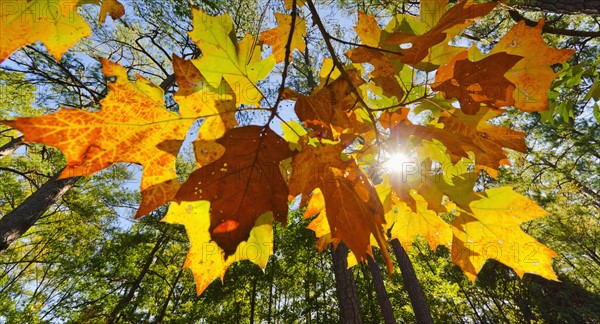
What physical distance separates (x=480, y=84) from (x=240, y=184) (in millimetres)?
589

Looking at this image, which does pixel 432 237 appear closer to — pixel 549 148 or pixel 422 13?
pixel 422 13

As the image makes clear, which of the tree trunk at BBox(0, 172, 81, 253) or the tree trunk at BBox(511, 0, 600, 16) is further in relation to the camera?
the tree trunk at BBox(0, 172, 81, 253)

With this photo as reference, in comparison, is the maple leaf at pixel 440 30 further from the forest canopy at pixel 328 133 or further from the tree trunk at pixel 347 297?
the tree trunk at pixel 347 297

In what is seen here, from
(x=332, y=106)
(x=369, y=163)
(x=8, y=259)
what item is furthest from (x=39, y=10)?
(x=8, y=259)

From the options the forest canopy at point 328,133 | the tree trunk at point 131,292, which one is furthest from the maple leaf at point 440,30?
the tree trunk at point 131,292

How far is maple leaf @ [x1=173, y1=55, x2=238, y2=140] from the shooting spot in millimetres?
611

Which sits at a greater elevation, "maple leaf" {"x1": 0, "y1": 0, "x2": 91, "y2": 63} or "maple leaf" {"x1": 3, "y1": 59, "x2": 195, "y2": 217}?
"maple leaf" {"x1": 0, "y1": 0, "x2": 91, "y2": 63}

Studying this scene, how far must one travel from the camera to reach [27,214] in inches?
180

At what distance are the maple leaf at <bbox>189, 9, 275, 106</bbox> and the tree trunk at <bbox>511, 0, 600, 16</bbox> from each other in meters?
2.96

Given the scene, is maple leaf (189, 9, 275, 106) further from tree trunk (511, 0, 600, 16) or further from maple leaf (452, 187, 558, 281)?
tree trunk (511, 0, 600, 16)

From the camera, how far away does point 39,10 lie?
0.50 meters

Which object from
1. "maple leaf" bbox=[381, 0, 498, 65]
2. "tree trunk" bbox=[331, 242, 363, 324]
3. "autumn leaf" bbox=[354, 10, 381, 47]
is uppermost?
"tree trunk" bbox=[331, 242, 363, 324]

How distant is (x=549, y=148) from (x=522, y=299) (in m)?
8.72

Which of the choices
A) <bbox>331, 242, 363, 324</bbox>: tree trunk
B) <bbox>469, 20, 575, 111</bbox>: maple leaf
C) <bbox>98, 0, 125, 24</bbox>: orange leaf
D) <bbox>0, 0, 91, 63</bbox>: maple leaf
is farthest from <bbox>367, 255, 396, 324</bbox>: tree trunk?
<bbox>0, 0, 91, 63</bbox>: maple leaf
